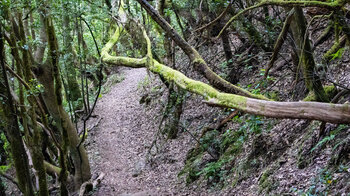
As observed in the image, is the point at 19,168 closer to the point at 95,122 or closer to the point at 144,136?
the point at 144,136

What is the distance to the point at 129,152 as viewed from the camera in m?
11.6

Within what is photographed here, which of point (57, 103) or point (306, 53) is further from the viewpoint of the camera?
point (57, 103)

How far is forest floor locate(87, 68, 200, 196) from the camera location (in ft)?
29.0

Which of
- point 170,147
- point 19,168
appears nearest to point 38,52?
point 19,168

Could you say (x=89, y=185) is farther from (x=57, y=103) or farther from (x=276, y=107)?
(x=276, y=107)

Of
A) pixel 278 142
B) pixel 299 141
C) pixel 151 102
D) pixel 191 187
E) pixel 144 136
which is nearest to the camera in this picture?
pixel 299 141

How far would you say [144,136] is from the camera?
12.2m

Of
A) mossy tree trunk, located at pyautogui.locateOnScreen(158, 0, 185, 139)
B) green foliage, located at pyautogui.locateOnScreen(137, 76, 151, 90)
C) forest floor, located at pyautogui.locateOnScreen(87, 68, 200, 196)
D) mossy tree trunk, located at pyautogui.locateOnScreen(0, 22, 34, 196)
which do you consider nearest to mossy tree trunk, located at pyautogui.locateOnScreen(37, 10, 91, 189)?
forest floor, located at pyautogui.locateOnScreen(87, 68, 200, 196)

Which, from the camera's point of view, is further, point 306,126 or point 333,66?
point 333,66

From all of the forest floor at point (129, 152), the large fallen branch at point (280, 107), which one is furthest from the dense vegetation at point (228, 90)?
the forest floor at point (129, 152)

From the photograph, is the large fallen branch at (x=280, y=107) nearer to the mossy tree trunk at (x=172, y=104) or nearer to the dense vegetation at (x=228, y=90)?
the dense vegetation at (x=228, y=90)

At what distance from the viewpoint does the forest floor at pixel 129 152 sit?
883 centimetres

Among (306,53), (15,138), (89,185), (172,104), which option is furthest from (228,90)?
(89,185)

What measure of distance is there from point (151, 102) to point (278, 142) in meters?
9.21
